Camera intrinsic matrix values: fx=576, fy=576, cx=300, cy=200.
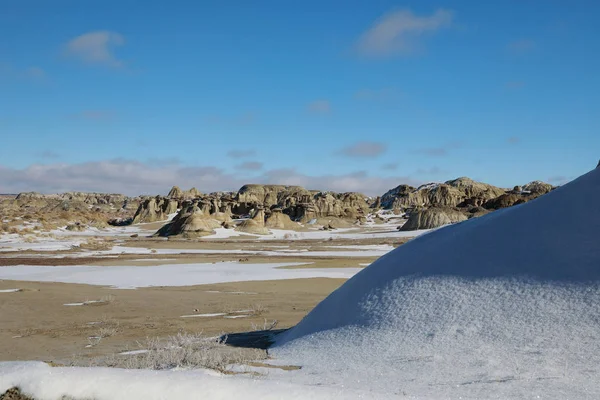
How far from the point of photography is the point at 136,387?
5051 millimetres

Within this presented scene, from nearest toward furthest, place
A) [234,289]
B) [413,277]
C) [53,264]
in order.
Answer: [413,277], [234,289], [53,264]

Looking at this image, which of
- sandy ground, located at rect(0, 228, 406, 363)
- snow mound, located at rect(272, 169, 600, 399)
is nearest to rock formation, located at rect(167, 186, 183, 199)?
sandy ground, located at rect(0, 228, 406, 363)

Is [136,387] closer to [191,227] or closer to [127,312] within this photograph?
[127,312]

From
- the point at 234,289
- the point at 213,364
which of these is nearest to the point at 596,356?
the point at 213,364

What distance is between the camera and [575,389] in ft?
17.7

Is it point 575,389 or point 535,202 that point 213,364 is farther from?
point 535,202

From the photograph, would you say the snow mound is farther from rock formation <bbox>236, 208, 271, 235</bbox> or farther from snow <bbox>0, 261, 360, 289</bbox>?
rock formation <bbox>236, 208, 271, 235</bbox>

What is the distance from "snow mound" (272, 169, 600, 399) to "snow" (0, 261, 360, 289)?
1292 cm

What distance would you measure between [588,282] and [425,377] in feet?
8.29

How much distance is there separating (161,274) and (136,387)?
19365 millimetres

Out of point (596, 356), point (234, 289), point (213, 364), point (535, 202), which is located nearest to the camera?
point (596, 356)

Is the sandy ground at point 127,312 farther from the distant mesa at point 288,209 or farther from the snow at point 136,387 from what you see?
the distant mesa at point 288,209

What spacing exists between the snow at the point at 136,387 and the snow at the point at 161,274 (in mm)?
14442

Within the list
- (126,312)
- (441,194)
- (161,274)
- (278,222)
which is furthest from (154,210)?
(126,312)
